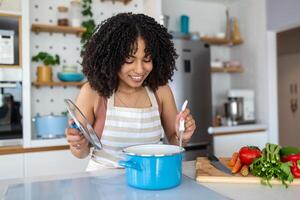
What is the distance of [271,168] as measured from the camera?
82 cm

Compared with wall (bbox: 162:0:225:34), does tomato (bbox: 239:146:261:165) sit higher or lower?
lower

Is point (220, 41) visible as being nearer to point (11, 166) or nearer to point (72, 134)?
point (11, 166)

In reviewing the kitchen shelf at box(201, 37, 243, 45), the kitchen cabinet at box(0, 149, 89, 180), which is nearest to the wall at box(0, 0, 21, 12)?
the kitchen cabinet at box(0, 149, 89, 180)

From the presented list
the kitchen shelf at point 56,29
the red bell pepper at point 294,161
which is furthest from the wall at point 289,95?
the red bell pepper at point 294,161

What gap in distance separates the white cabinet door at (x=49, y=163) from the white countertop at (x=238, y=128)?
1172 millimetres

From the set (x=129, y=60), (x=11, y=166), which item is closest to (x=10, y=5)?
(x=11, y=166)

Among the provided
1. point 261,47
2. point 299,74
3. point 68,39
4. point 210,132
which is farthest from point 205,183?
point 299,74

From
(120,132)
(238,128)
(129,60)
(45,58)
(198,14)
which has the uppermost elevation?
(198,14)

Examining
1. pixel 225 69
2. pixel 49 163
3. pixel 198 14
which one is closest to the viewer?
pixel 49 163

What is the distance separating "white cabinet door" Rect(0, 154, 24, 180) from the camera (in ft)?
6.41

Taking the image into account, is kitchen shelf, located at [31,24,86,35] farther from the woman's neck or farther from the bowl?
the woman's neck

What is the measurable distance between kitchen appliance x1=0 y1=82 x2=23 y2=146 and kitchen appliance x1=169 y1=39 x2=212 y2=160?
124 cm

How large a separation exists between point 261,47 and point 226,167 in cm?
219

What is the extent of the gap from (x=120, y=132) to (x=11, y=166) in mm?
1333
